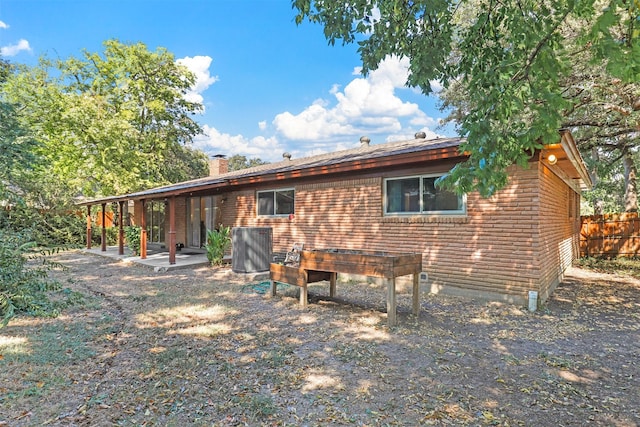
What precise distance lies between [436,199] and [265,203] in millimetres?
5533

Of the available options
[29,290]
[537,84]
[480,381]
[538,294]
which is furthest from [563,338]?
[29,290]

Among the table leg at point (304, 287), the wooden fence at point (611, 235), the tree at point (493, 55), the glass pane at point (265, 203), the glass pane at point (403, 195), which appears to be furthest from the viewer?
the wooden fence at point (611, 235)

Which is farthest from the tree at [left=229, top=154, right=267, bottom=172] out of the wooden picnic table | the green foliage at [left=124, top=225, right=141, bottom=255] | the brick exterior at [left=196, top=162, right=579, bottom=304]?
the wooden picnic table

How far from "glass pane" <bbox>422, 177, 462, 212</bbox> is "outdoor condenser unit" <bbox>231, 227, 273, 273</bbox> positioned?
170 inches

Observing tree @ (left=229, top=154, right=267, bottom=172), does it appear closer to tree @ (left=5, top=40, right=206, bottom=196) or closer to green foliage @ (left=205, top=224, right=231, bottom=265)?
tree @ (left=5, top=40, right=206, bottom=196)

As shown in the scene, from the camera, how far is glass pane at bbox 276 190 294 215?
403 inches

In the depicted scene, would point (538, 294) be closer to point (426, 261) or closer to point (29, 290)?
point (426, 261)

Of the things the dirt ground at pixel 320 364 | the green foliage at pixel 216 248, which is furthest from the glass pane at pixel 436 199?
the green foliage at pixel 216 248

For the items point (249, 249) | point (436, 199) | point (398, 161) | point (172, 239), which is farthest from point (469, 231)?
point (172, 239)

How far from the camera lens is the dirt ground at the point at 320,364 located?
9.14 ft

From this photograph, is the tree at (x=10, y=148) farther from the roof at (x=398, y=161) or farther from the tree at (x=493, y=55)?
the roof at (x=398, y=161)

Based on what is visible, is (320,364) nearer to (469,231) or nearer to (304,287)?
(304,287)

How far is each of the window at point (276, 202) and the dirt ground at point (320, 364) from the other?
4244mm

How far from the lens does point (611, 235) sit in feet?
46.3
